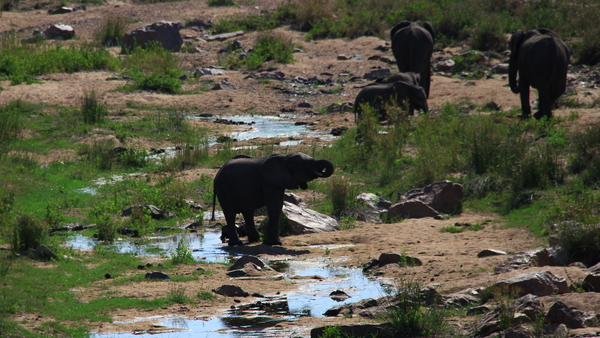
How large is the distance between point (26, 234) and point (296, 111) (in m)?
14.0

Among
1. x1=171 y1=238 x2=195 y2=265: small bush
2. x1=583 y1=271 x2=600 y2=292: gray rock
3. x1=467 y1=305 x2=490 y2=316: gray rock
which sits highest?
x1=583 y1=271 x2=600 y2=292: gray rock

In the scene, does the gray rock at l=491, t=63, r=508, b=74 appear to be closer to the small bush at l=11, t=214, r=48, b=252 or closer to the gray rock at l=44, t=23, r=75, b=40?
the small bush at l=11, t=214, r=48, b=252

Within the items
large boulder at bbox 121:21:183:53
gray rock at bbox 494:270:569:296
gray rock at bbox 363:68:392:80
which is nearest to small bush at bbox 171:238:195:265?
gray rock at bbox 494:270:569:296

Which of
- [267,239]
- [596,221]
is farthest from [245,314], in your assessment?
[596,221]

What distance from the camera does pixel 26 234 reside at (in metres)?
10.0

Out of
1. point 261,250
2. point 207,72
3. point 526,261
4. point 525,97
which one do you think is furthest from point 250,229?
point 207,72

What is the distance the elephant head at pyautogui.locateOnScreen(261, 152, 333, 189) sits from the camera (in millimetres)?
11180

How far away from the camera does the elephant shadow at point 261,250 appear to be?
11.0 meters

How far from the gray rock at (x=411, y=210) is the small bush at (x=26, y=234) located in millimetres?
5801

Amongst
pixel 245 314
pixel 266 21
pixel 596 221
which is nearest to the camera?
pixel 245 314

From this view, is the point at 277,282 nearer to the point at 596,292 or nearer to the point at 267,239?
the point at 267,239

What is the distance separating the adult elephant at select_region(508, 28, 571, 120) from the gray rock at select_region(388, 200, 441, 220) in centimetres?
534

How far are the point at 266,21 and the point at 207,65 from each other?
21.0 ft

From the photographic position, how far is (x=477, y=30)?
2822 cm
